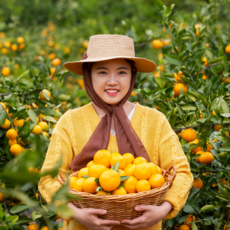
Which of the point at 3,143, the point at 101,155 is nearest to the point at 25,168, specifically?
the point at 101,155

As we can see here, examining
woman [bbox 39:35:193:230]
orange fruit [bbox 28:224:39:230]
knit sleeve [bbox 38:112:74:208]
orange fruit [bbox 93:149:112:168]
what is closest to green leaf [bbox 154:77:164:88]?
woman [bbox 39:35:193:230]

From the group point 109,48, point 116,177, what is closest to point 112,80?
point 109,48

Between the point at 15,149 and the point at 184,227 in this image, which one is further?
the point at 184,227

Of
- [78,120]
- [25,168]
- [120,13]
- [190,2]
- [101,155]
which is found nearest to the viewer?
[25,168]

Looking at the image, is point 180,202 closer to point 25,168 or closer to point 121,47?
point 121,47

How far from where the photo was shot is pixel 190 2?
28.4 ft

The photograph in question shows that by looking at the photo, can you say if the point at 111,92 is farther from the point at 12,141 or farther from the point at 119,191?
the point at 12,141

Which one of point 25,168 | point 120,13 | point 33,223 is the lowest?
point 33,223

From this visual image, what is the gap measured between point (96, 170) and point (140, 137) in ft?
1.42

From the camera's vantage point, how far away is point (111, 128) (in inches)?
66.5

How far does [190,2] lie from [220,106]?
7894 millimetres

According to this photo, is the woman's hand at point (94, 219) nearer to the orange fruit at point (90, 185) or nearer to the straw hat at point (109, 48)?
the orange fruit at point (90, 185)

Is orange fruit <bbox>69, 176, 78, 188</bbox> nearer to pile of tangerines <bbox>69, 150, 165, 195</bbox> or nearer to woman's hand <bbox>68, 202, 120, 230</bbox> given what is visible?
pile of tangerines <bbox>69, 150, 165, 195</bbox>

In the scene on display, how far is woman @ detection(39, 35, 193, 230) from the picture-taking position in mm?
1550
